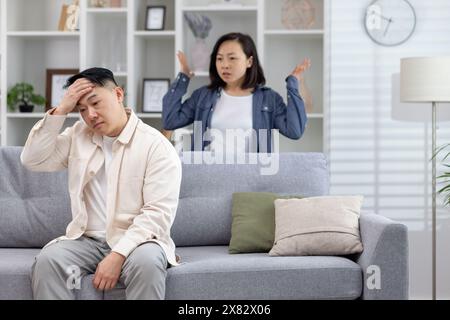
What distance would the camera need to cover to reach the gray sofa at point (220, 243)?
2.88 m

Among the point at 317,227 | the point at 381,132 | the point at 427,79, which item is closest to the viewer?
the point at 317,227

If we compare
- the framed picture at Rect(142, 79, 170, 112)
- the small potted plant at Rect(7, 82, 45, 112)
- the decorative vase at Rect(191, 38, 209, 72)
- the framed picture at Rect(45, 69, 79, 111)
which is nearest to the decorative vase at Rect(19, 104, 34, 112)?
the small potted plant at Rect(7, 82, 45, 112)

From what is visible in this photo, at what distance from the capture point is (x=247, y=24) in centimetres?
516

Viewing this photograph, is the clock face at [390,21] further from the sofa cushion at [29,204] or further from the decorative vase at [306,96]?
the sofa cushion at [29,204]

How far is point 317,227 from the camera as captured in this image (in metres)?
3.15

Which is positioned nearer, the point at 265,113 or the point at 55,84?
the point at 265,113

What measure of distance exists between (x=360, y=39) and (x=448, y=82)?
2.21 feet

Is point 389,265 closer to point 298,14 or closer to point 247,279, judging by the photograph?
point 247,279

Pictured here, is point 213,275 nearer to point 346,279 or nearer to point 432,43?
point 346,279

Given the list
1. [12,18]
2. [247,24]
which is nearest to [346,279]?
[247,24]

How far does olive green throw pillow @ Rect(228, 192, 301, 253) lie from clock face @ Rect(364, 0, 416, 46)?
5.89ft

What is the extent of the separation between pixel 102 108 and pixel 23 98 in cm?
236

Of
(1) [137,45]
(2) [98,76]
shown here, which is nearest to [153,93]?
(1) [137,45]

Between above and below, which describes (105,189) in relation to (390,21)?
below
